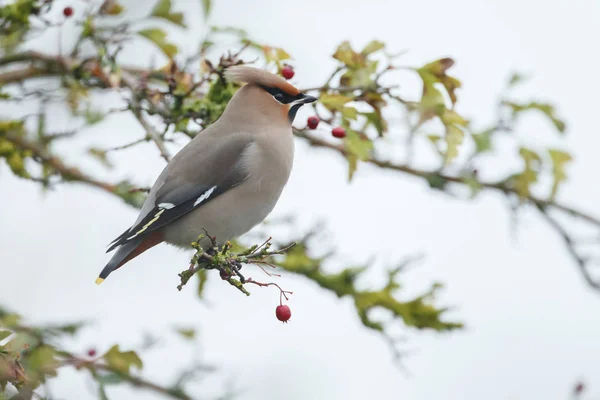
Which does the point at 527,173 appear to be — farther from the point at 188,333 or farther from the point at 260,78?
the point at 188,333

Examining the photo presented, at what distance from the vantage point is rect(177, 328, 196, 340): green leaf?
12.4 ft

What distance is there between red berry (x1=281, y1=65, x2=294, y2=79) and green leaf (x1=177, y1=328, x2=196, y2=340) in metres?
1.18

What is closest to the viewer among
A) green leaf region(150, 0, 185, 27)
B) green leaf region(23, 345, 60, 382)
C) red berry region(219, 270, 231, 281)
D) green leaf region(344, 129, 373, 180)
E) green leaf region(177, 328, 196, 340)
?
red berry region(219, 270, 231, 281)

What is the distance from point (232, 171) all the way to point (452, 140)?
688mm

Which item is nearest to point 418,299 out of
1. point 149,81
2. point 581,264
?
point 581,264

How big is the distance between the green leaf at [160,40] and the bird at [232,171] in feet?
0.82

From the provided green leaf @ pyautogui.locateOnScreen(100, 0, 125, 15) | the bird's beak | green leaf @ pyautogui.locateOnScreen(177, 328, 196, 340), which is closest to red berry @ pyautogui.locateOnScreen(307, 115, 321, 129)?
the bird's beak

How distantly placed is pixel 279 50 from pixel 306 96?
0.20 meters

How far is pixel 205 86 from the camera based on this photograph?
3064 mm

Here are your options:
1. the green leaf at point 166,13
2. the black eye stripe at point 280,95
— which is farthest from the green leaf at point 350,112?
the green leaf at point 166,13

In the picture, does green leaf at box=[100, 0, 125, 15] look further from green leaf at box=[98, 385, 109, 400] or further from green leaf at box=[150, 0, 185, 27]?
green leaf at box=[98, 385, 109, 400]

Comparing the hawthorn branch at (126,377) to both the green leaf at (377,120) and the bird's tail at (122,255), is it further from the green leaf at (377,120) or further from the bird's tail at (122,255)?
the green leaf at (377,120)

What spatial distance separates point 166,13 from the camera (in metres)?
3.42

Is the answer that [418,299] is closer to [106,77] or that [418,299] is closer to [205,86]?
[205,86]
